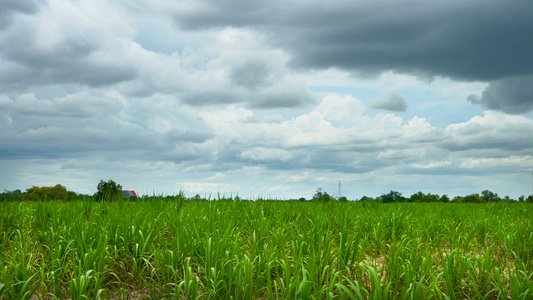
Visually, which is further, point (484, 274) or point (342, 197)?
point (342, 197)

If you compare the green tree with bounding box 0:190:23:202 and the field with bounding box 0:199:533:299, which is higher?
the green tree with bounding box 0:190:23:202

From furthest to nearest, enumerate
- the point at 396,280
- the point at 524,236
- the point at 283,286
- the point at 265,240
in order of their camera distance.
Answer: the point at 524,236, the point at 265,240, the point at 396,280, the point at 283,286

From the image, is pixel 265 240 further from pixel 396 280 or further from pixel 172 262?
pixel 396 280

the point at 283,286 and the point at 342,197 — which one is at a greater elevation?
the point at 342,197

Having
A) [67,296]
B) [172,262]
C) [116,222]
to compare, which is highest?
[116,222]

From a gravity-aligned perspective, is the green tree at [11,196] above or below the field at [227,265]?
above

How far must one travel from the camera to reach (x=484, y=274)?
559 centimetres

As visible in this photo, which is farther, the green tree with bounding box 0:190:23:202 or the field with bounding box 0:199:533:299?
the green tree with bounding box 0:190:23:202

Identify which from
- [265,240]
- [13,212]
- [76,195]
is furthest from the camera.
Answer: [76,195]

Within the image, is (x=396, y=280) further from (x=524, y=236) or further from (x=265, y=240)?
(x=524, y=236)

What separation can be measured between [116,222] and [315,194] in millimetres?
6812

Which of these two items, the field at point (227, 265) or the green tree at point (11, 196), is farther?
the green tree at point (11, 196)

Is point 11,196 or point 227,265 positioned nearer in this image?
point 227,265

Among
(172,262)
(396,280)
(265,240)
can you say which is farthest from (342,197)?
(172,262)
